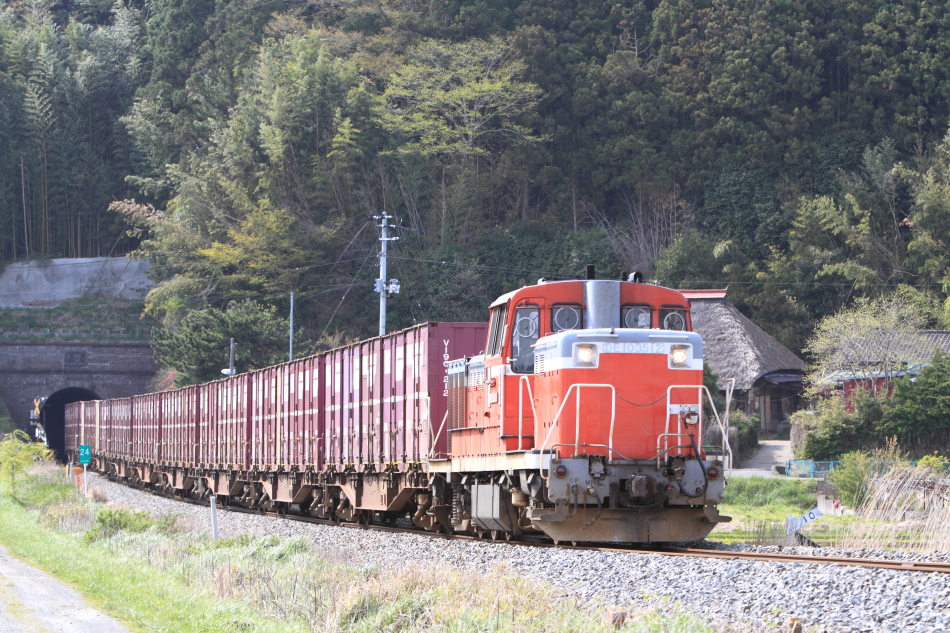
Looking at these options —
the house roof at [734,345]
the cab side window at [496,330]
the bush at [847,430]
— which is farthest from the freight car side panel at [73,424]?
the cab side window at [496,330]

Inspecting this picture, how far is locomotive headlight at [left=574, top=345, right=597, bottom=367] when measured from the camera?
38.7 ft

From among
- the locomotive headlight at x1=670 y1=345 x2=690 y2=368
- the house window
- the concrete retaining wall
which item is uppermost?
the concrete retaining wall

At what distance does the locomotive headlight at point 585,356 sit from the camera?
11797mm

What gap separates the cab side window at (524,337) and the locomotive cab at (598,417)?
0.04 feet

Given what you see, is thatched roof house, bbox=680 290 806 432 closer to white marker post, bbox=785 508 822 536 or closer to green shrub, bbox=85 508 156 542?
white marker post, bbox=785 508 822 536

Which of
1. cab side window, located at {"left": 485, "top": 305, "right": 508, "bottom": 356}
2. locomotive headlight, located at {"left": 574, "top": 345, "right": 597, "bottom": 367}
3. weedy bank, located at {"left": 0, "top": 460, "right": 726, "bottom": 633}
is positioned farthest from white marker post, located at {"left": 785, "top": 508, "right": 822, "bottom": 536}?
weedy bank, located at {"left": 0, "top": 460, "right": 726, "bottom": 633}

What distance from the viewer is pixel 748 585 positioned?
8.24 m

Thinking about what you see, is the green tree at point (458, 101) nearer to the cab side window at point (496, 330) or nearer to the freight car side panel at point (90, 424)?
the freight car side panel at point (90, 424)

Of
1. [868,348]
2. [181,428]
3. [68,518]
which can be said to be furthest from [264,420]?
[868,348]

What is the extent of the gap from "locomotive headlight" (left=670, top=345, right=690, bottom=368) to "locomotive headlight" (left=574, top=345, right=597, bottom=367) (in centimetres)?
103

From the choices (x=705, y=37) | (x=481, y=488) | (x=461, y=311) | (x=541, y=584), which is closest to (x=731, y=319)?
(x=461, y=311)

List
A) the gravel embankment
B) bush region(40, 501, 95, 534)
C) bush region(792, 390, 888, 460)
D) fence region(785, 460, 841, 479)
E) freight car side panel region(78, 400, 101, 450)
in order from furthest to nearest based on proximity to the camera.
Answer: freight car side panel region(78, 400, 101, 450) → bush region(792, 390, 888, 460) → fence region(785, 460, 841, 479) → bush region(40, 501, 95, 534) → the gravel embankment

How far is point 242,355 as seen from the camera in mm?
46656

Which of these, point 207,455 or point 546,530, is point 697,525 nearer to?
point 546,530
